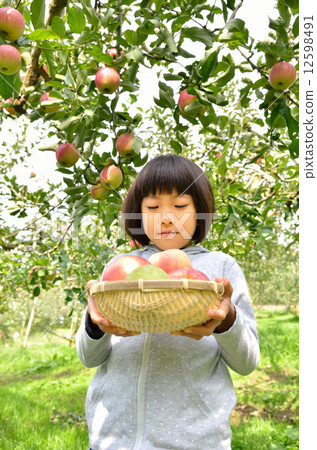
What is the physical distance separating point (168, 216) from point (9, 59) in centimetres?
62

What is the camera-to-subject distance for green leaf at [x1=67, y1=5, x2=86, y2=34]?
1030 millimetres

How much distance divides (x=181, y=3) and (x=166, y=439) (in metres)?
1.17

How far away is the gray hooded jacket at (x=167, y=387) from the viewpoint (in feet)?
2.38

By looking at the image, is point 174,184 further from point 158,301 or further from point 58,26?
point 58,26

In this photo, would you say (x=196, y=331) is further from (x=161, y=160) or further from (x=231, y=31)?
(x=231, y=31)

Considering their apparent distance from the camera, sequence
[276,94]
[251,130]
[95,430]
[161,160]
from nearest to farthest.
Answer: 1. [95,430]
2. [161,160]
3. [276,94]
4. [251,130]

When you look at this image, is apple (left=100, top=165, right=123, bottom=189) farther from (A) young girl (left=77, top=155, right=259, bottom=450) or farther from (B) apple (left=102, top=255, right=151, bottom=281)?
(B) apple (left=102, top=255, right=151, bottom=281)

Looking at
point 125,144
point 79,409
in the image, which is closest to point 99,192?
point 125,144

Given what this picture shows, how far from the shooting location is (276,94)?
115cm

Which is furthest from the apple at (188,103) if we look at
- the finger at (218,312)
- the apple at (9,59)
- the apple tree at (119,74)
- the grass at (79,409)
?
the grass at (79,409)

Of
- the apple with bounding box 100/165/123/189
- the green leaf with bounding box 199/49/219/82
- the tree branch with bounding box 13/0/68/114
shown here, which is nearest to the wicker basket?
the green leaf with bounding box 199/49/219/82

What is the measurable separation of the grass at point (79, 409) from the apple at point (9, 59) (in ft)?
3.15
